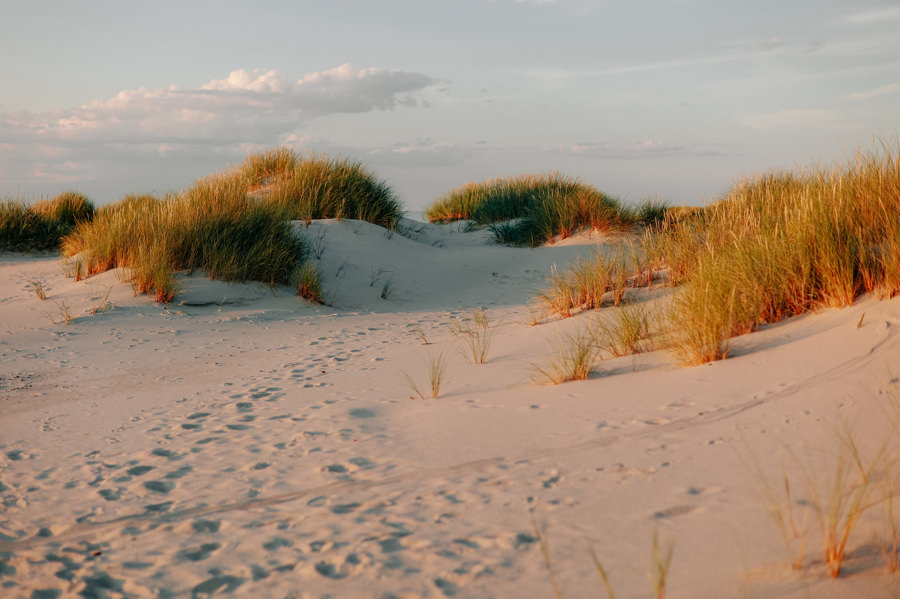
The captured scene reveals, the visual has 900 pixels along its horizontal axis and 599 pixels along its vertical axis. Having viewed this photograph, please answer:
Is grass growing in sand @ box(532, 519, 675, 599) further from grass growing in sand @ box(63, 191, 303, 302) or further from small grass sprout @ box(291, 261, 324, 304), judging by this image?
grass growing in sand @ box(63, 191, 303, 302)

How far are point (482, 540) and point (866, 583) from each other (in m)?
1.20

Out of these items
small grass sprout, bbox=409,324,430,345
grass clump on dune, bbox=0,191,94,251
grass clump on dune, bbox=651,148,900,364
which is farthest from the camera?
grass clump on dune, bbox=0,191,94,251

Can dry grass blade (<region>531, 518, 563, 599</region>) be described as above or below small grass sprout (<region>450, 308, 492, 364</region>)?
below

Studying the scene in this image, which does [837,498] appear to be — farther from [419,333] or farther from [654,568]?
[419,333]

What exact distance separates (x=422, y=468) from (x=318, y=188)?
9.53m

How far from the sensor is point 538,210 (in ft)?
45.7

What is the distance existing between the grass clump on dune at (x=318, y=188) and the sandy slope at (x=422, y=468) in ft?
20.6

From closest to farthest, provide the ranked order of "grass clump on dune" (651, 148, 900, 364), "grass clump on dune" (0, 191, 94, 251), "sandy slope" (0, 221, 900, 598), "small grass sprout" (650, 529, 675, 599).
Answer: "small grass sprout" (650, 529, 675, 599) → "sandy slope" (0, 221, 900, 598) → "grass clump on dune" (651, 148, 900, 364) → "grass clump on dune" (0, 191, 94, 251)

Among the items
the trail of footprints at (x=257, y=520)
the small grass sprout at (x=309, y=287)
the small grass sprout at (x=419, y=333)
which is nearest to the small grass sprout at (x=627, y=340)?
the trail of footprints at (x=257, y=520)

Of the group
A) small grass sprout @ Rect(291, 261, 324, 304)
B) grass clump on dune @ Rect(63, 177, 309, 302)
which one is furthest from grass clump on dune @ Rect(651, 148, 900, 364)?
grass clump on dune @ Rect(63, 177, 309, 302)

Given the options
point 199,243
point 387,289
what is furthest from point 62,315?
point 387,289

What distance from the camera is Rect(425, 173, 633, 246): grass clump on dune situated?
512 inches

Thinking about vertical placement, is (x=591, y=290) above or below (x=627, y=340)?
above

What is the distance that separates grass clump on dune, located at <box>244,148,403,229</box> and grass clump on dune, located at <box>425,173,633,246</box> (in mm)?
2924
